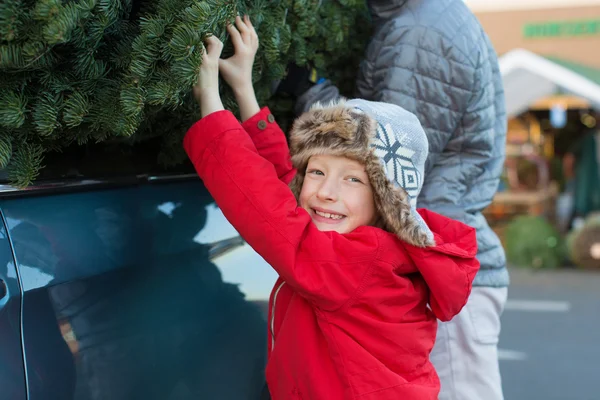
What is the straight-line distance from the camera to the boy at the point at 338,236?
5.01ft

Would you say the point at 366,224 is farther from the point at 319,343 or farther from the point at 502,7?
the point at 502,7

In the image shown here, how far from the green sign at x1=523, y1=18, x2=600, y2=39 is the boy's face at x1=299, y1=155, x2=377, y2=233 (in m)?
16.1

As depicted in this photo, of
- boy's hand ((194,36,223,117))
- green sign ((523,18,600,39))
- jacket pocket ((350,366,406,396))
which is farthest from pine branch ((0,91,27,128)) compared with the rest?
green sign ((523,18,600,39))

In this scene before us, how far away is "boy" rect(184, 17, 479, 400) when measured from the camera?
1.53 m

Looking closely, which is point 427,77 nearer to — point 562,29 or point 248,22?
point 248,22

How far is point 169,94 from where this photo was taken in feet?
4.60

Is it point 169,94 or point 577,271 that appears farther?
point 577,271

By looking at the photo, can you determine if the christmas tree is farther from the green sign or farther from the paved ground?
the green sign

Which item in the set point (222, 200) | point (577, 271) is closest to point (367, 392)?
point (222, 200)

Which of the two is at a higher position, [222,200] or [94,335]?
[222,200]

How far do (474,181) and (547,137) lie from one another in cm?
1339

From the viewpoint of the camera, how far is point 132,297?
5.07 feet

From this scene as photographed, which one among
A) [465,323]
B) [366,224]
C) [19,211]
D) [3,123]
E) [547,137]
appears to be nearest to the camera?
[3,123]

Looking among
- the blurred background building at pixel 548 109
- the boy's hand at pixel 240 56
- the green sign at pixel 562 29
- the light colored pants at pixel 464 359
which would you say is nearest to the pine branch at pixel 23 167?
the boy's hand at pixel 240 56
